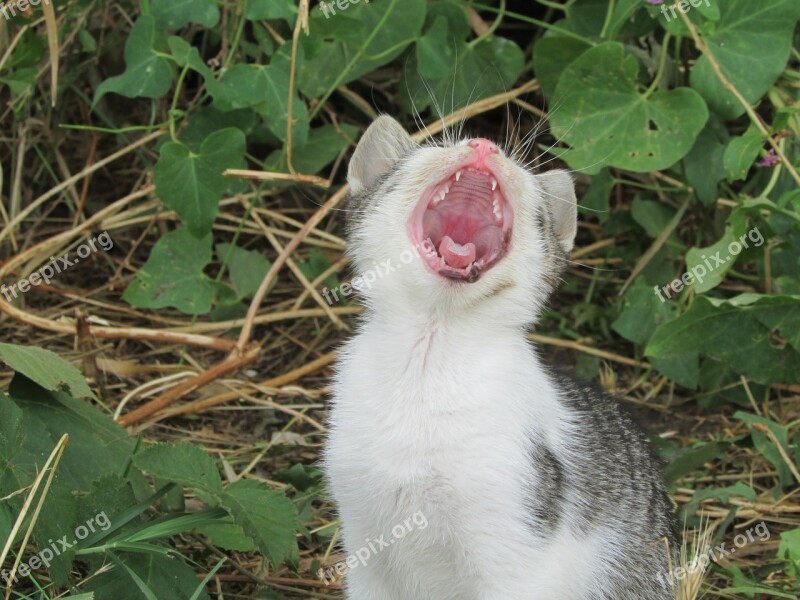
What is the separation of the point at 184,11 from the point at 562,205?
70.1 inches

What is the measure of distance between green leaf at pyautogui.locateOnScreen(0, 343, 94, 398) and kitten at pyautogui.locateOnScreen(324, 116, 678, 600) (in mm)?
896

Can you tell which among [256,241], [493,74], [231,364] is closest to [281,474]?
[231,364]

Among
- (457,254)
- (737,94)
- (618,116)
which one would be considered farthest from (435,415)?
(737,94)

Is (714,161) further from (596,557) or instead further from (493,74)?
(596,557)

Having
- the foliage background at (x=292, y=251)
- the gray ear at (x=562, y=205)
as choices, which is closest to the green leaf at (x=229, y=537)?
the foliage background at (x=292, y=251)

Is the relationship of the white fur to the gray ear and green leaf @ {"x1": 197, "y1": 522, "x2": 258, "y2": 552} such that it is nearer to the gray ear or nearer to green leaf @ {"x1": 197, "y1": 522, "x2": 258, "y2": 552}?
the gray ear

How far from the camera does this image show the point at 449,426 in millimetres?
3289

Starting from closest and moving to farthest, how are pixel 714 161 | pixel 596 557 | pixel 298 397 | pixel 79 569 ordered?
pixel 596 557 < pixel 79 569 < pixel 714 161 < pixel 298 397

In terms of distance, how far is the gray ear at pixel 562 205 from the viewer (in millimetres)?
3676

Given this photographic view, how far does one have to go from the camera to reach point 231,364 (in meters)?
4.64

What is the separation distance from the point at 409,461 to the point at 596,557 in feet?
2.34

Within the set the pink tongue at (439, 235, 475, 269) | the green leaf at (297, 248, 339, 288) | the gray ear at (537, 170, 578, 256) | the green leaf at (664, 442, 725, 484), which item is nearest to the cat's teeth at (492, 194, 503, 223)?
the pink tongue at (439, 235, 475, 269)

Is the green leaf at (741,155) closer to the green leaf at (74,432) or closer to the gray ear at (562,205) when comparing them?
the gray ear at (562,205)

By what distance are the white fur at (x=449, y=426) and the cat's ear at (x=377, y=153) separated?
19 cm
